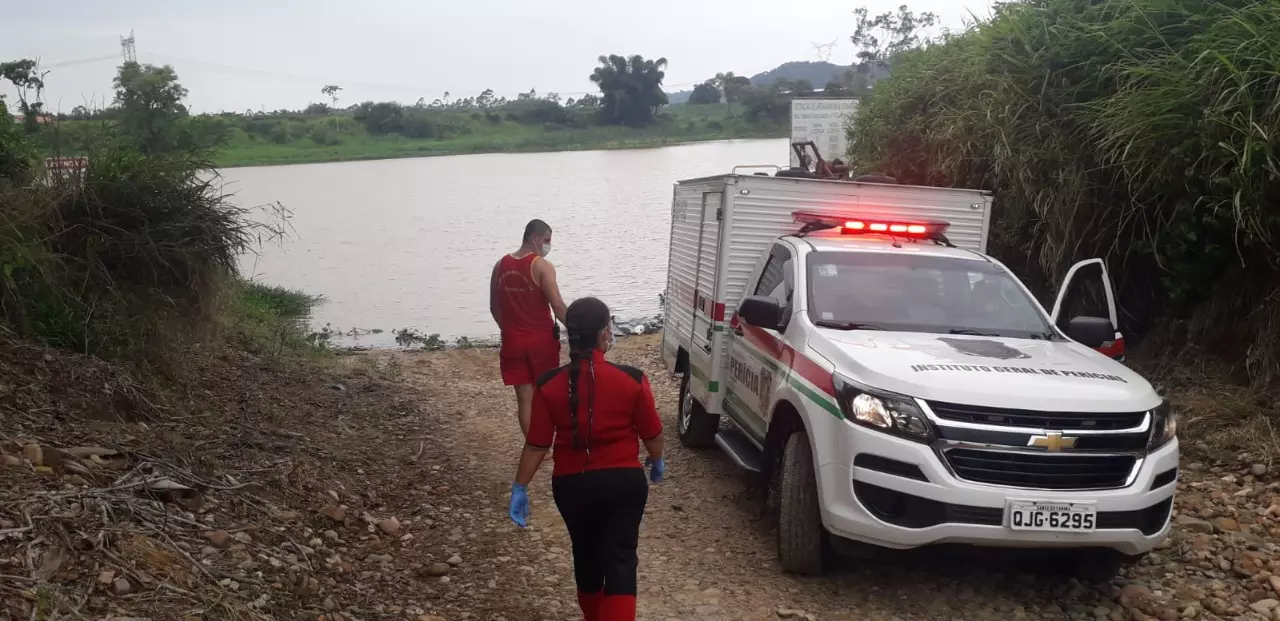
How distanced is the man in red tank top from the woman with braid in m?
2.86

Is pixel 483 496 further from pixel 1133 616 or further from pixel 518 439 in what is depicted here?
pixel 1133 616

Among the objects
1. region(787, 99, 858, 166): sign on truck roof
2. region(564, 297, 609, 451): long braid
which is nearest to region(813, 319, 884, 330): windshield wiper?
region(564, 297, 609, 451): long braid

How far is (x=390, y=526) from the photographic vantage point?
5875 millimetres

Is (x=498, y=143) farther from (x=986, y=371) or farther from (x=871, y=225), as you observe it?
(x=986, y=371)

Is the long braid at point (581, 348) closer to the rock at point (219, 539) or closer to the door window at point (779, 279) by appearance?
the rock at point (219, 539)

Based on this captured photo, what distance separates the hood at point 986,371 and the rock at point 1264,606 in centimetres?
103

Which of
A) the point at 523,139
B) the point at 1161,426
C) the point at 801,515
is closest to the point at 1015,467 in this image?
A: the point at 1161,426

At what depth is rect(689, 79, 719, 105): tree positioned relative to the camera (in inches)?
3140

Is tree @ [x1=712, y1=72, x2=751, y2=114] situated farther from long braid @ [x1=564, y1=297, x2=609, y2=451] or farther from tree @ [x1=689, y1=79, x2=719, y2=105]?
long braid @ [x1=564, y1=297, x2=609, y2=451]

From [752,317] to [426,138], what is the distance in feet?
220

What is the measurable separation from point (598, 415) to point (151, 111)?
702cm

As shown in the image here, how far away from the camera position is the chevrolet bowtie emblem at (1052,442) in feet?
14.1

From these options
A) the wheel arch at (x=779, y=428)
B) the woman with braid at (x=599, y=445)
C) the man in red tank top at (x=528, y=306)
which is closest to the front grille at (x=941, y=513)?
the wheel arch at (x=779, y=428)

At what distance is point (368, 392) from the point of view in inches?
416
